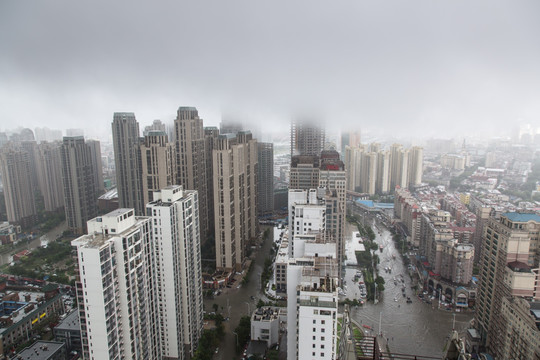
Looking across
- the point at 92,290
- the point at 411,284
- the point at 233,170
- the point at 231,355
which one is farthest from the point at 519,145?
the point at 92,290

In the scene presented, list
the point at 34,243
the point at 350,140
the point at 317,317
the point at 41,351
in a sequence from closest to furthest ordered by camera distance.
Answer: the point at 317,317 < the point at 41,351 < the point at 34,243 < the point at 350,140

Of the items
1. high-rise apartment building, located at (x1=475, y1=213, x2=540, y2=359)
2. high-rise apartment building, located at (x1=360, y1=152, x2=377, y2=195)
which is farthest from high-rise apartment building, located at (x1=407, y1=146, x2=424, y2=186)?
high-rise apartment building, located at (x1=475, y1=213, x2=540, y2=359)

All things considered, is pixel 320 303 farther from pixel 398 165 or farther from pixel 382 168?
pixel 398 165

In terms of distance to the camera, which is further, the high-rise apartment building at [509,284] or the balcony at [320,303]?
the high-rise apartment building at [509,284]

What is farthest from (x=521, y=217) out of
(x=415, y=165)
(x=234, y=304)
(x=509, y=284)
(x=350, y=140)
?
(x=350, y=140)

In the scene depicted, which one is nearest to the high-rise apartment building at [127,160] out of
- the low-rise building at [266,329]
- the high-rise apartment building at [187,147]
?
the high-rise apartment building at [187,147]

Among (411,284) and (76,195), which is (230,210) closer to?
(411,284)

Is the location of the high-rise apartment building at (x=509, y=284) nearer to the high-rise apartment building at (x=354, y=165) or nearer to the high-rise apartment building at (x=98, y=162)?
the high-rise apartment building at (x=354, y=165)
